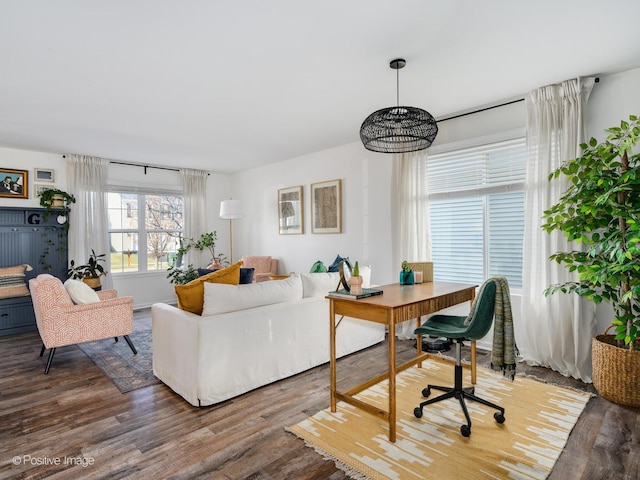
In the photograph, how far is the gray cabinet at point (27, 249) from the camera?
183 inches

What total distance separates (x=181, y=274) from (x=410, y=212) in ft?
13.7

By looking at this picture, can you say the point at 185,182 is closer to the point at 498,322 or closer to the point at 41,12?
the point at 41,12

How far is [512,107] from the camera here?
365 cm

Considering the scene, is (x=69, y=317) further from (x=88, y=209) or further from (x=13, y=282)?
(x=88, y=209)

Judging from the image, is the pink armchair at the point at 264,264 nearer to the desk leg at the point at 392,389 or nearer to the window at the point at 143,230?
the window at the point at 143,230

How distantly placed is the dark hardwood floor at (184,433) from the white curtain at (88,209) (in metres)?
2.54

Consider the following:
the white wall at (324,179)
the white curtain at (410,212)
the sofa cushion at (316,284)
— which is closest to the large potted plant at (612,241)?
the white wall at (324,179)

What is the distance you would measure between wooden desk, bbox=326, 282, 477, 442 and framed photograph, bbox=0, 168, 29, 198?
5139 millimetres

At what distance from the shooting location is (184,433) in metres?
2.26

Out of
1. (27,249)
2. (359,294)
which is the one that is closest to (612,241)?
(359,294)

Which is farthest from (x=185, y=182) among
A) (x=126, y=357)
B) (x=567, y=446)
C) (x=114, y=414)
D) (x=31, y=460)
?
(x=567, y=446)

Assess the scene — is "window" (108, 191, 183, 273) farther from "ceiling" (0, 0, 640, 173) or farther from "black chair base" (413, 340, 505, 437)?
"black chair base" (413, 340, 505, 437)

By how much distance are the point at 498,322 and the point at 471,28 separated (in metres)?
1.89

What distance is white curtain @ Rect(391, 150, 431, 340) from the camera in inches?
166
